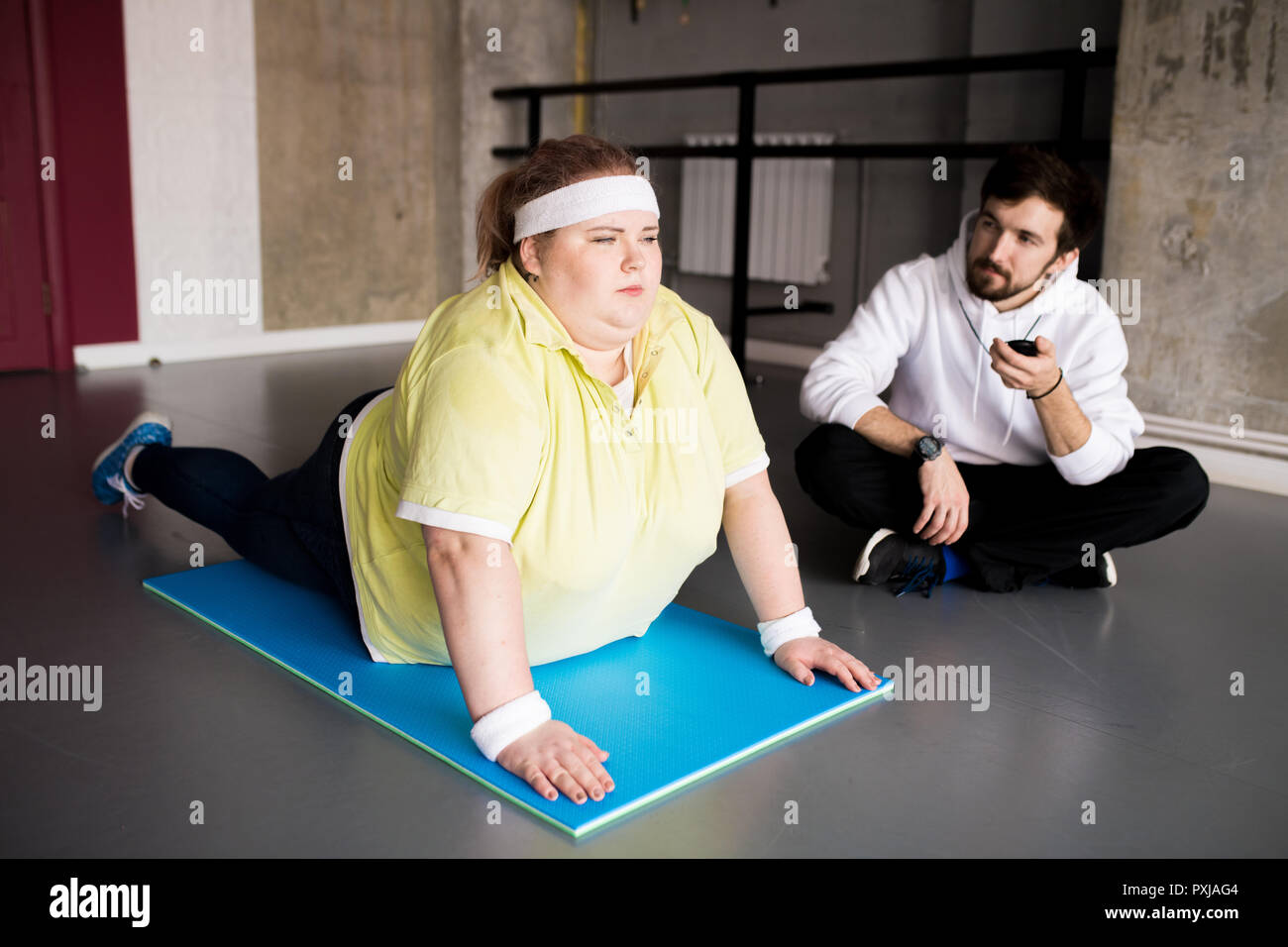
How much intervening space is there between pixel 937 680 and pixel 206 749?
3.71ft

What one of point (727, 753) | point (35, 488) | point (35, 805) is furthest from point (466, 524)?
point (35, 488)

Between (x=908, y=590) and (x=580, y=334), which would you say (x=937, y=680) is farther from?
(x=580, y=334)

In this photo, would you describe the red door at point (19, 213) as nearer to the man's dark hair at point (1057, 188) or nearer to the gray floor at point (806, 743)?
the gray floor at point (806, 743)

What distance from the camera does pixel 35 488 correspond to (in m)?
2.86

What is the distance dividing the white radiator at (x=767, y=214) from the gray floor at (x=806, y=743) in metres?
2.84

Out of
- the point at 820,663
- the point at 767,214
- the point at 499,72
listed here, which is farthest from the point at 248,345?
the point at 820,663

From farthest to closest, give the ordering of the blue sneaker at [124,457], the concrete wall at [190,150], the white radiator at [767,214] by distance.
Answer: the white radiator at [767,214]
the concrete wall at [190,150]
the blue sneaker at [124,457]

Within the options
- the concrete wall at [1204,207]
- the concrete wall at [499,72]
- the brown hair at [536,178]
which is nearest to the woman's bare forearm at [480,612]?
the brown hair at [536,178]

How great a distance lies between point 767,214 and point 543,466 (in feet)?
13.1

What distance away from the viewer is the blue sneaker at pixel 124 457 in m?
2.52

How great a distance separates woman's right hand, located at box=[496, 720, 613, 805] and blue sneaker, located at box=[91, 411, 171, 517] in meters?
1.47

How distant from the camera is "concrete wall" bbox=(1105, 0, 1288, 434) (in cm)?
315

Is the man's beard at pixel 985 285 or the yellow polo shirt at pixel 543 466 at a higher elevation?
the man's beard at pixel 985 285

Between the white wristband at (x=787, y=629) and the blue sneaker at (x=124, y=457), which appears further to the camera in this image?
the blue sneaker at (x=124, y=457)
